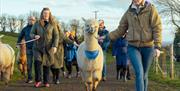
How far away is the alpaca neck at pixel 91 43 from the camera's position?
11.0m

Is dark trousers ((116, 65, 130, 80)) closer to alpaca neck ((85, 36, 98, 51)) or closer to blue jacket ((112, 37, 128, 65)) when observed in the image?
blue jacket ((112, 37, 128, 65))

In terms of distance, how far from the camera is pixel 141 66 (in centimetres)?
932

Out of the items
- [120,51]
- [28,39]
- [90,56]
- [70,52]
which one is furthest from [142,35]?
[70,52]

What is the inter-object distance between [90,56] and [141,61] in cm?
205

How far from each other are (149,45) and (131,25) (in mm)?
552

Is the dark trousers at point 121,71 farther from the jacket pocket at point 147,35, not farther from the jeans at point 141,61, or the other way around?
the jacket pocket at point 147,35

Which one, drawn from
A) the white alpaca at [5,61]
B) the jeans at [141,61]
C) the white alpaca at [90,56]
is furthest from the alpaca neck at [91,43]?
the white alpaca at [5,61]

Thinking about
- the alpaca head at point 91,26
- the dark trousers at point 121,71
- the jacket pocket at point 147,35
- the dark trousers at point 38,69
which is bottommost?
the dark trousers at point 121,71

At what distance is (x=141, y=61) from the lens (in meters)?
9.45

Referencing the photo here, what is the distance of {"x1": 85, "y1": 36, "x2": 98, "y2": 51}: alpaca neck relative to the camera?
1100cm

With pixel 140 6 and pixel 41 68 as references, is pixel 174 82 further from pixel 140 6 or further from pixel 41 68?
pixel 140 6

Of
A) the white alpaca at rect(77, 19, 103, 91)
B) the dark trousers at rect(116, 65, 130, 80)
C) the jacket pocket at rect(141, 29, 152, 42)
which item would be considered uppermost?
the jacket pocket at rect(141, 29, 152, 42)

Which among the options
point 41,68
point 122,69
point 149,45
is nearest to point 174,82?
point 122,69

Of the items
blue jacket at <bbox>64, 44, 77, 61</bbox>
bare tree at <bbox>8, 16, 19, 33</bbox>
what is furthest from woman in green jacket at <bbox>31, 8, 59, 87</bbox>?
bare tree at <bbox>8, 16, 19, 33</bbox>
